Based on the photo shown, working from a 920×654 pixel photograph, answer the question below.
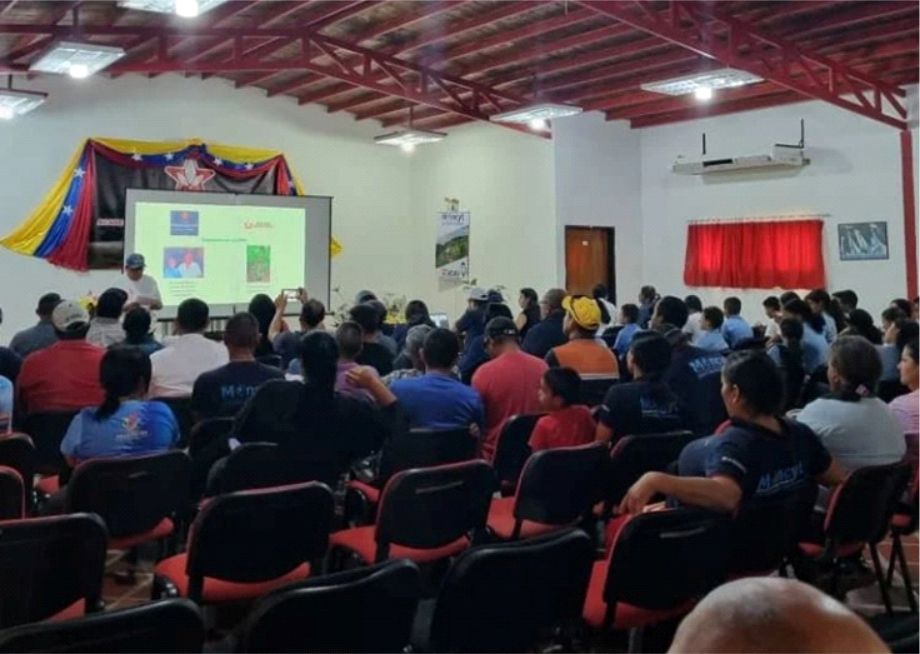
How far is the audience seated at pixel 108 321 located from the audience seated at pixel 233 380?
5.53 ft

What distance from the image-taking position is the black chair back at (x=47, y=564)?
2145 mm

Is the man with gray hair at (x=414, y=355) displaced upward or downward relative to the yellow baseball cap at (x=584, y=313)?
downward

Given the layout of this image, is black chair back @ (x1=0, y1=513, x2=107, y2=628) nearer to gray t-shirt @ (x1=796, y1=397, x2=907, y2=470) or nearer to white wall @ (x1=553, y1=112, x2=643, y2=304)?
gray t-shirt @ (x1=796, y1=397, x2=907, y2=470)

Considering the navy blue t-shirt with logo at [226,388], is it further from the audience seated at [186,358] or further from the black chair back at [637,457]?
the black chair back at [637,457]

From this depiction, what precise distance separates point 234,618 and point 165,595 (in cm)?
62

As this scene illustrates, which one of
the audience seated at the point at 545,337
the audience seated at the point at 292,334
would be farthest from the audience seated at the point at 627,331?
the audience seated at the point at 292,334

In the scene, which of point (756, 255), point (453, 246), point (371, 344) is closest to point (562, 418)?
point (371, 344)

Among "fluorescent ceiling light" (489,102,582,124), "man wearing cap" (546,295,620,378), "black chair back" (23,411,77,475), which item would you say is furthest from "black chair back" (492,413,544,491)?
"fluorescent ceiling light" (489,102,582,124)

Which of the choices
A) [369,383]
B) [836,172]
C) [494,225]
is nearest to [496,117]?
[494,225]

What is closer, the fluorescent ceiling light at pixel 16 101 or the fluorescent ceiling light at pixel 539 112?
the fluorescent ceiling light at pixel 16 101

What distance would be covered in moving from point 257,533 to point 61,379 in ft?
6.89

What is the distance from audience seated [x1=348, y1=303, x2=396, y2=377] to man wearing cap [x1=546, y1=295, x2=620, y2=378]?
1050mm

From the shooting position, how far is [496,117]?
10.0 m

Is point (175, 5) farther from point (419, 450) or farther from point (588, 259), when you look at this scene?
point (588, 259)
